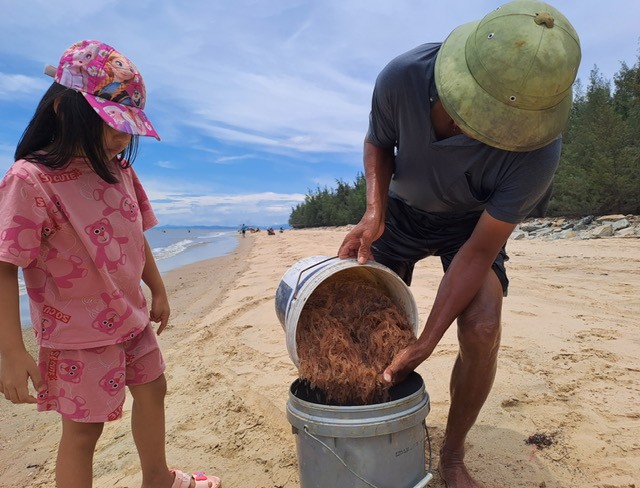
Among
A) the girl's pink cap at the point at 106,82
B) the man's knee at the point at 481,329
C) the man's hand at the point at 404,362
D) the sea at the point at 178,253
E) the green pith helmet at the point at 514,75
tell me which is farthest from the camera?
the sea at the point at 178,253

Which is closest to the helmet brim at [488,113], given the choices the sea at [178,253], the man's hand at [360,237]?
the man's hand at [360,237]

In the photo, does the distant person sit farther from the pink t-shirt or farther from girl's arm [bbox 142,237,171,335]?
girl's arm [bbox 142,237,171,335]

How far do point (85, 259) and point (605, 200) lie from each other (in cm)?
2072

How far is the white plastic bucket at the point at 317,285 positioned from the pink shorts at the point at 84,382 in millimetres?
656

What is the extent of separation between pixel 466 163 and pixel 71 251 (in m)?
1.55

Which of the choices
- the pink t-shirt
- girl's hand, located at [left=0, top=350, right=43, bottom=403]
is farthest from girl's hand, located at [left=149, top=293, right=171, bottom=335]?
girl's hand, located at [left=0, top=350, right=43, bottom=403]

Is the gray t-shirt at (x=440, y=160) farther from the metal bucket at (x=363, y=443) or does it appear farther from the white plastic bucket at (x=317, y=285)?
the metal bucket at (x=363, y=443)

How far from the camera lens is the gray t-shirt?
181 centimetres

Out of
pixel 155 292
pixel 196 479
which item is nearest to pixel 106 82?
pixel 155 292

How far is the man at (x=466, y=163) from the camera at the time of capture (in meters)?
1.47

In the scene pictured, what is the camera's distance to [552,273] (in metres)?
6.54

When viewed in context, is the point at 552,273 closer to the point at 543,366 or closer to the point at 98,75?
the point at 543,366

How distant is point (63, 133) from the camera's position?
1687 millimetres

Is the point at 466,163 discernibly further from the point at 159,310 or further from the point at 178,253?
the point at 178,253
